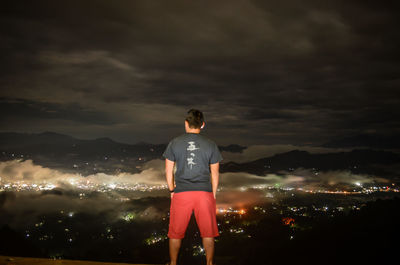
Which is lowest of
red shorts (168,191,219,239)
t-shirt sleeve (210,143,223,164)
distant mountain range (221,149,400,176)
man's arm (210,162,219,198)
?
red shorts (168,191,219,239)

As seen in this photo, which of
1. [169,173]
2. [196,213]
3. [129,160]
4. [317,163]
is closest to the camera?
[196,213]

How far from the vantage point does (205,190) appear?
15.4 ft

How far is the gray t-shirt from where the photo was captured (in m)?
4.70

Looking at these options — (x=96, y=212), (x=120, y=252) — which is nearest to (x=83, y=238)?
(x=120, y=252)

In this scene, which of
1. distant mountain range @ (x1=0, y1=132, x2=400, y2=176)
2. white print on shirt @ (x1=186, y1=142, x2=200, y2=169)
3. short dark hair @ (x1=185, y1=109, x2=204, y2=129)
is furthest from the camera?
distant mountain range @ (x1=0, y1=132, x2=400, y2=176)

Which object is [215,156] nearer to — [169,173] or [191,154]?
[191,154]

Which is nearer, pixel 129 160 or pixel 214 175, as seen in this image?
pixel 214 175

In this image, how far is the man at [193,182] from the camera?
464 centimetres

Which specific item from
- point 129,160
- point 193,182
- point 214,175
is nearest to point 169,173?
point 193,182

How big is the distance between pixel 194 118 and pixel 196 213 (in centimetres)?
180

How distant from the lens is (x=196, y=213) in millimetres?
4691

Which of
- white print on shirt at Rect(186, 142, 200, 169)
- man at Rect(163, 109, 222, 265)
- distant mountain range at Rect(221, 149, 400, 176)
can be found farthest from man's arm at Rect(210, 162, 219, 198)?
distant mountain range at Rect(221, 149, 400, 176)

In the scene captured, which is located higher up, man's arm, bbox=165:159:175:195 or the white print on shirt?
the white print on shirt

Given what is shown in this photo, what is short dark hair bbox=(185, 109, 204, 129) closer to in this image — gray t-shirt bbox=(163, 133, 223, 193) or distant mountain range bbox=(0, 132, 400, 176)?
gray t-shirt bbox=(163, 133, 223, 193)
